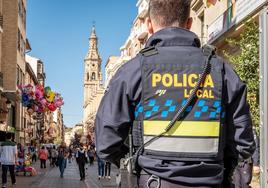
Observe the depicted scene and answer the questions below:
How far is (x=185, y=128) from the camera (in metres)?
2.76

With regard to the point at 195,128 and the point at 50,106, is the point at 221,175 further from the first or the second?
the point at 50,106

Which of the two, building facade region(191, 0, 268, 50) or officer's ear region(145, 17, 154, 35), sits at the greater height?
building facade region(191, 0, 268, 50)

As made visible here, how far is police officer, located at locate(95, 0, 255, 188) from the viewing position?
8.98 feet

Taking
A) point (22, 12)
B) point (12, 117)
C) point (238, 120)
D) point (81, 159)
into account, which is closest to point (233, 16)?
point (81, 159)

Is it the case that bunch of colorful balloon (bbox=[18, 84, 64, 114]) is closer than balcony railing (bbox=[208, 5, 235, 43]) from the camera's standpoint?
No

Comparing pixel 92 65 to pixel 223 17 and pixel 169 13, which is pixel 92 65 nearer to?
pixel 223 17

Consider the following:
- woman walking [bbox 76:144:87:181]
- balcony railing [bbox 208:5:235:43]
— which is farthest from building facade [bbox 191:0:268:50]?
woman walking [bbox 76:144:87:181]

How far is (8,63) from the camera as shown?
40500 mm

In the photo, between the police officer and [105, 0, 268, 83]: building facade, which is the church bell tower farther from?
the police officer

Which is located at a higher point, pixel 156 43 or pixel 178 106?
pixel 156 43

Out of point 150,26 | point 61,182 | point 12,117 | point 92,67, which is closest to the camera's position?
point 150,26

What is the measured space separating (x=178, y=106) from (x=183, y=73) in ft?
0.54

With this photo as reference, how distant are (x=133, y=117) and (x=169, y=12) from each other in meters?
0.57

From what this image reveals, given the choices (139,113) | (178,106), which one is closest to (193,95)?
(178,106)
